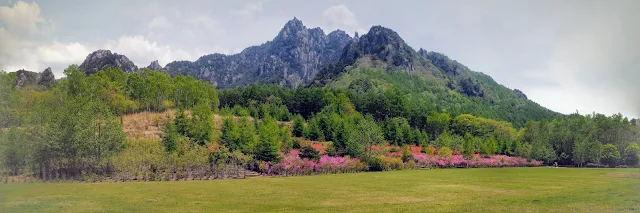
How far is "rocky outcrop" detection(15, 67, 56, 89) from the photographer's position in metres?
122

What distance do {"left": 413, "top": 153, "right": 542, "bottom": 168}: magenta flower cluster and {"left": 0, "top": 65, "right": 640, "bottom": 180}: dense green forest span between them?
85.0 inches

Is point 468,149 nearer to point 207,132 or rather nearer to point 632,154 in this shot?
point 632,154

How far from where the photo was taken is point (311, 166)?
70.9 meters

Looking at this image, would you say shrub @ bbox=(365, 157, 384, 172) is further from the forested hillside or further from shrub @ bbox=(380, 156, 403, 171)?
shrub @ bbox=(380, 156, 403, 171)

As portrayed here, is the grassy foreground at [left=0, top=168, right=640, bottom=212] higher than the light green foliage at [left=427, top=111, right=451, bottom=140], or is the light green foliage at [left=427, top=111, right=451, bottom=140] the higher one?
the light green foliage at [left=427, top=111, right=451, bottom=140]

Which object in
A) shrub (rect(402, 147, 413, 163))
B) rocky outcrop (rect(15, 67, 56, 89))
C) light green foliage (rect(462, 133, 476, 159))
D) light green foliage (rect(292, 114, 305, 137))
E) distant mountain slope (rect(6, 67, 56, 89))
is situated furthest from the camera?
rocky outcrop (rect(15, 67, 56, 89))

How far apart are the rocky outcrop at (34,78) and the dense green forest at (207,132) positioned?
31.4m

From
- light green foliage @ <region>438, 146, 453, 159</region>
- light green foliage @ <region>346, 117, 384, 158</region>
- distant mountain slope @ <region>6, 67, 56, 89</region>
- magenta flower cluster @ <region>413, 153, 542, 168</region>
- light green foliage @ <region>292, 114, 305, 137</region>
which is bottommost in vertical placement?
magenta flower cluster @ <region>413, 153, 542, 168</region>

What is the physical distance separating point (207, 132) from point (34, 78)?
3657 inches

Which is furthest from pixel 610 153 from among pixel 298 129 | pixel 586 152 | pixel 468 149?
pixel 298 129

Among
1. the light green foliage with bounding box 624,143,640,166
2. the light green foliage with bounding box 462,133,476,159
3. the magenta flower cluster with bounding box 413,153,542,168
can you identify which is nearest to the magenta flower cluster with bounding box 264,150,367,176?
the magenta flower cluster with bounding box 413,153,542,168

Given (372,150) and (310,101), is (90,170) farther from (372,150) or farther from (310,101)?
(310,101)

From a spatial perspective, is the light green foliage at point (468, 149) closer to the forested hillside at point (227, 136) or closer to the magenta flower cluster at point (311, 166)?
the forested hillside at point (227, 136)

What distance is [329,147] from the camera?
83.1m
